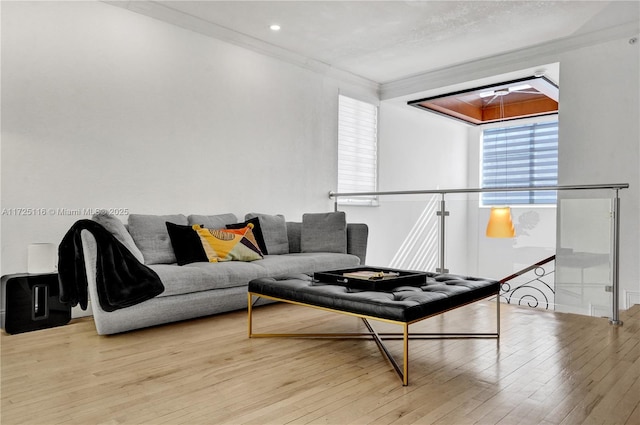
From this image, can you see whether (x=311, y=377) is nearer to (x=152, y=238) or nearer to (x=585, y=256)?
(x=152, y=238)

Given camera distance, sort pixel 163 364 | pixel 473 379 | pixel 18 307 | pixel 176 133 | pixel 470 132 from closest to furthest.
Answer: pixel 473 379
pixel 163 364
pixel 18 307
pixel 176 133
pixel 470 132

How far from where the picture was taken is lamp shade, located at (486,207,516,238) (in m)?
4.09

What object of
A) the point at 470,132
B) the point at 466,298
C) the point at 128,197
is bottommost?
the point at 466,298

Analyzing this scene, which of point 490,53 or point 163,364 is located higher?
point 490,53

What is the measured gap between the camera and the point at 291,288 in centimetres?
266

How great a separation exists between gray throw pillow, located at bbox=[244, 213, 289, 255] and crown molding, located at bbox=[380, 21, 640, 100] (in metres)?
2.91

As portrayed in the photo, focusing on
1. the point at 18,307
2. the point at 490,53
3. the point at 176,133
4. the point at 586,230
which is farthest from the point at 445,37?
the point at 18,307

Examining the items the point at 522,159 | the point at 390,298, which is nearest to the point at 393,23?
the point at 390,298

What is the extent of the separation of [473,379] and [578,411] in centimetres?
47

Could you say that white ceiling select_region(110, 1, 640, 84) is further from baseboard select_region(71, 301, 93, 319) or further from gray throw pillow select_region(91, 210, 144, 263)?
baseboard select_region(71, 301, 93, 319)

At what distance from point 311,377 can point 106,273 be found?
5.09ft

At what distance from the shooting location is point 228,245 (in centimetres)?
384

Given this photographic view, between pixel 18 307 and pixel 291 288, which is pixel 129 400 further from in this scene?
pixel 18 307

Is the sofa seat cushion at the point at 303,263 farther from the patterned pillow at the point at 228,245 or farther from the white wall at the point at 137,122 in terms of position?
the white wall at the point at 137,122
